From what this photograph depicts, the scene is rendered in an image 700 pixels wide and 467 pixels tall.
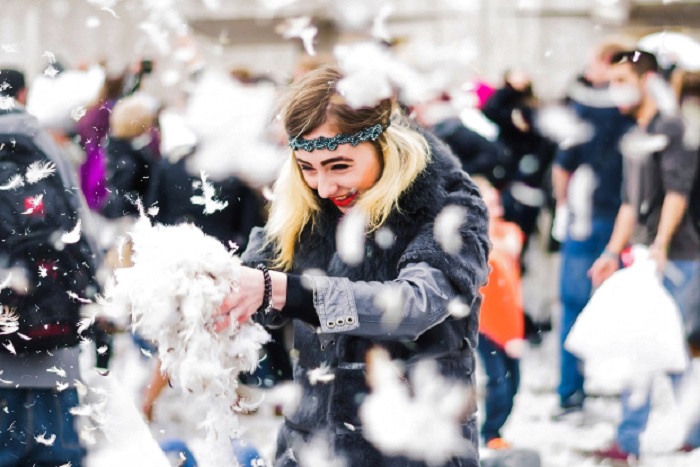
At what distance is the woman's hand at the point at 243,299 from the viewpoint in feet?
6.31

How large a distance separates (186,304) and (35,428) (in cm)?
123

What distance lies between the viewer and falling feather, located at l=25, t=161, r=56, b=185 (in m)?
2.84

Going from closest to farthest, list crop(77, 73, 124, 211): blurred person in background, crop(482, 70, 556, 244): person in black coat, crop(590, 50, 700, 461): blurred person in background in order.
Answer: crop(590, 50, 700, 461): blurred person in background, crop(77, 73, 124, 211): blurred person in background, crop(482, 70, 556, 244): person in black coat

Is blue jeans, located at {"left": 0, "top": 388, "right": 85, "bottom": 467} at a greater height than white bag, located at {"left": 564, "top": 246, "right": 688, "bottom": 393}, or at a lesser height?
greater

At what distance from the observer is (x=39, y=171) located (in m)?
2.85

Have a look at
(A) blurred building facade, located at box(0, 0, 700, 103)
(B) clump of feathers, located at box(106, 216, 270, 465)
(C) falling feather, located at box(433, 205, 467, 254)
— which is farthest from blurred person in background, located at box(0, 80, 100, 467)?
(A) blurred building facade, located at box(0, 0, 700, 103)

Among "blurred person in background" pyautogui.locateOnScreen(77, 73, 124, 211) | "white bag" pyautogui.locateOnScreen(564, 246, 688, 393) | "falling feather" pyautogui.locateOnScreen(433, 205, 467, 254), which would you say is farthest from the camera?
"blurred person in background" pyautogui.locateOnScreen(77, 73, 124, 211)

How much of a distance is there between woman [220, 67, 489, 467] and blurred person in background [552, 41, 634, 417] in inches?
119

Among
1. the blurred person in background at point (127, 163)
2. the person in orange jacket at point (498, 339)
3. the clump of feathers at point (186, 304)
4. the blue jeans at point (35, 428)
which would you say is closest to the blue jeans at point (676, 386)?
the person in orange jacket at point (498, 339)

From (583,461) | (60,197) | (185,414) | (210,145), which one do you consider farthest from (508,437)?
(60,197)

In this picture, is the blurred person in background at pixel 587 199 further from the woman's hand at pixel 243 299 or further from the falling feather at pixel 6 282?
the woman's hand at pixel 243 299

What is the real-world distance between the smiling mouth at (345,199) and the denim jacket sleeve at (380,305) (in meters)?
0.29

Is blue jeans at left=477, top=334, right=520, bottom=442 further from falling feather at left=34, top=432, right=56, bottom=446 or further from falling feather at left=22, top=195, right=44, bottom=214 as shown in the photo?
falling feather at left=22, top=195, right=44, bottom=214

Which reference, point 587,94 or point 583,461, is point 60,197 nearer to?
point 583,461
